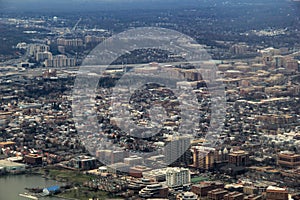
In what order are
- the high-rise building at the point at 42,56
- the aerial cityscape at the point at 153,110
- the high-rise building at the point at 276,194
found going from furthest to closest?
the high-rise building at the point at 42,56, the aerial cityscape at the point at 153,110, the high-rise building at the point at 276,194

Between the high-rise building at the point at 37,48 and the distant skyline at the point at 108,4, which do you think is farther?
the distant skyline at the point at 108,4

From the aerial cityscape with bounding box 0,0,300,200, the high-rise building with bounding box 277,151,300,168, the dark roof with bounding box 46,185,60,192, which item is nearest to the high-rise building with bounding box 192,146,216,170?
the aerial cityscape with bounding box 0,0,300,200

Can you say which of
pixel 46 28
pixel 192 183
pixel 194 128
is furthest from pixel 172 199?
pixel 46 28

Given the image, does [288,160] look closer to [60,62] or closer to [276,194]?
[276,194]

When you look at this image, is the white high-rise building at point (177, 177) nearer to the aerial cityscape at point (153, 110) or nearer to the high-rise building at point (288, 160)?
the aerial cityscape at point (153, 110)

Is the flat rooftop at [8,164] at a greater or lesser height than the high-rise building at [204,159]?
lesser

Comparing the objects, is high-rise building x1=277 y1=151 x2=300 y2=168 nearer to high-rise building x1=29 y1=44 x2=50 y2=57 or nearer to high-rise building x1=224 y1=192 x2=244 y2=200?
high-rise building x1=224 y1=192 x2=244 y2=200

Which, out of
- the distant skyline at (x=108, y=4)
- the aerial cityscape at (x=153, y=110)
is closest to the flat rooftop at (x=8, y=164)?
the aerial cityscape at (x=153, y=110)
